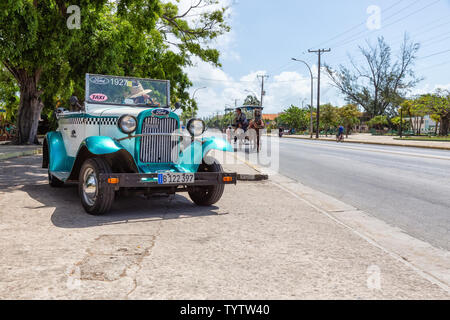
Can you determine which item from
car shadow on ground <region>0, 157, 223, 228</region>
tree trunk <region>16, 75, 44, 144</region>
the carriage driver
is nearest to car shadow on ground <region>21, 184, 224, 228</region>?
car shadow on ground <region>0, 157, 223, 228</region>

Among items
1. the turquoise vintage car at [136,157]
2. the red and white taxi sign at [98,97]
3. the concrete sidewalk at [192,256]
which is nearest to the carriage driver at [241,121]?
the red and white taxi sign at [98,97]

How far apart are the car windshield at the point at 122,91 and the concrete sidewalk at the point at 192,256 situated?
7.03 ft

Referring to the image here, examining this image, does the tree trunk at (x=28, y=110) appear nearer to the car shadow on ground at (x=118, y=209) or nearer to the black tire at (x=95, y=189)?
the car shadow on ground at (x=118, y=209)

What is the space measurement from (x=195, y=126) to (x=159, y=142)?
645mm

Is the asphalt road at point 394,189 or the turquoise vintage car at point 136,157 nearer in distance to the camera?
the turquoise vintage car at point 136,157

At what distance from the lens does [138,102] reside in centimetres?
761

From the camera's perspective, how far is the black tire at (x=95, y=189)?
5.28 meters

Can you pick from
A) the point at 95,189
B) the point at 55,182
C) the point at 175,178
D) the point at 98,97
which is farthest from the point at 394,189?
the point at 55,182

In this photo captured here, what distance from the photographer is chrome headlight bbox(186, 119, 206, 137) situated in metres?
6.30

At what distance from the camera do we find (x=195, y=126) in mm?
6320

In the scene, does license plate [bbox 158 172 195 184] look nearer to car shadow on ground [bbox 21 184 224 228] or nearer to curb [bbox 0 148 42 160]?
car shadow on ground [bbox 21 184 224 228]

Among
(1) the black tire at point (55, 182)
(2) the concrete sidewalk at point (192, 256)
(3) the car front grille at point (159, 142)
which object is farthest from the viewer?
(1) the black tire at point (55, 182)

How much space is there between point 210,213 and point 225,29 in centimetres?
1604

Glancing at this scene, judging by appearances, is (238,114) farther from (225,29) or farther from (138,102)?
(138,102)
